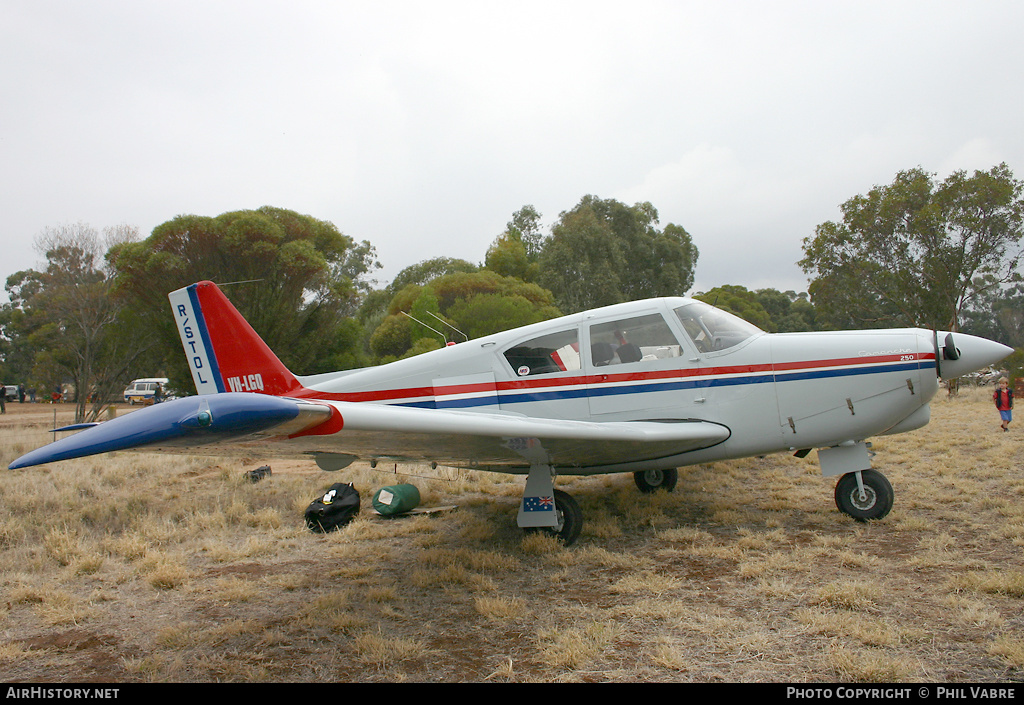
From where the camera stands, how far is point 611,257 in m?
39.3

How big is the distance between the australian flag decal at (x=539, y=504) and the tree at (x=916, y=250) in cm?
2300

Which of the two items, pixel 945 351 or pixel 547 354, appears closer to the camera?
pixel 945 351

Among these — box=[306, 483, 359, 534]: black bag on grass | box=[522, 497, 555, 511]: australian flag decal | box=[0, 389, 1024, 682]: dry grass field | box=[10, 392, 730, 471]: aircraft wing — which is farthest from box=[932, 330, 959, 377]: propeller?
box=[306, 483, 359, 534]: black bag on grass

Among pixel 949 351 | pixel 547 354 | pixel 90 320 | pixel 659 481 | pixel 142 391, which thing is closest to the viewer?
pixel 949 351

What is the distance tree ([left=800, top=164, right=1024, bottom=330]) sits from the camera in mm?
23047

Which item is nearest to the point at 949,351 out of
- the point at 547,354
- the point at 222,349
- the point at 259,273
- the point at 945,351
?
the point at 945,351

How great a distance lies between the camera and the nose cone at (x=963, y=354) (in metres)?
4.95

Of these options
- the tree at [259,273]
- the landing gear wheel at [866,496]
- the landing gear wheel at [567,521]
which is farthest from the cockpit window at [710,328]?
the tree at [259,273]

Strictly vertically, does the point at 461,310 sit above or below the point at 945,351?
above

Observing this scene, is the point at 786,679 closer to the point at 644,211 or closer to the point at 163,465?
the point at 163,465

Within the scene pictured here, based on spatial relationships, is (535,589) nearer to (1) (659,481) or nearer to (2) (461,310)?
(1) (659,481)

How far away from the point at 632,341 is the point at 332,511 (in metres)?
3.76

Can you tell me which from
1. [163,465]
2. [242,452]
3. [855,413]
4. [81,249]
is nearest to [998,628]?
[855,413]

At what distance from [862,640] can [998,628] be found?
0.76 meters
